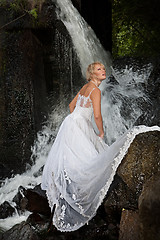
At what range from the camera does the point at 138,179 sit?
296 cm

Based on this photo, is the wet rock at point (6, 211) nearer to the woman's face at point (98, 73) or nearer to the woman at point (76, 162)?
the woman at point (76, 162)

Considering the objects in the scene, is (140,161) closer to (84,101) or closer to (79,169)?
(79,169)

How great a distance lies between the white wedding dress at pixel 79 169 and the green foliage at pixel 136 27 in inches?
292

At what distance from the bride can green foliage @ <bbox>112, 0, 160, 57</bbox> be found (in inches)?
287

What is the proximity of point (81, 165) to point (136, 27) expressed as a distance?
9.65 m

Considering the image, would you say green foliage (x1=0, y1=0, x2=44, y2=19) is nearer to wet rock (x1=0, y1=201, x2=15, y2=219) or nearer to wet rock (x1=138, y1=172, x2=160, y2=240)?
wet rock (x1=0, y1=201, x2=15, y2=219)

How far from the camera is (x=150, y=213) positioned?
196cm

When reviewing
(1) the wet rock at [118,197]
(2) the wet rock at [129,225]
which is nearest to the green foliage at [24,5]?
(1) the wet rock at [118,197]

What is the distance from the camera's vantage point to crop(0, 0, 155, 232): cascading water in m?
6.30

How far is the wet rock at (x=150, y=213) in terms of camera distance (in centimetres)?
192

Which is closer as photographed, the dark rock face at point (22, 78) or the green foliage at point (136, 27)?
the dark rock face at point (22, 78)

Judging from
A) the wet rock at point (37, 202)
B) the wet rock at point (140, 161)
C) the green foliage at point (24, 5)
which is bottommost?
the wet rock at point (37, 202)

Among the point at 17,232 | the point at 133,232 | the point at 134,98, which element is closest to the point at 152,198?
the point at 133,232

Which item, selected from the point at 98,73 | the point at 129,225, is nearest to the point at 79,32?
the point at 98,73
